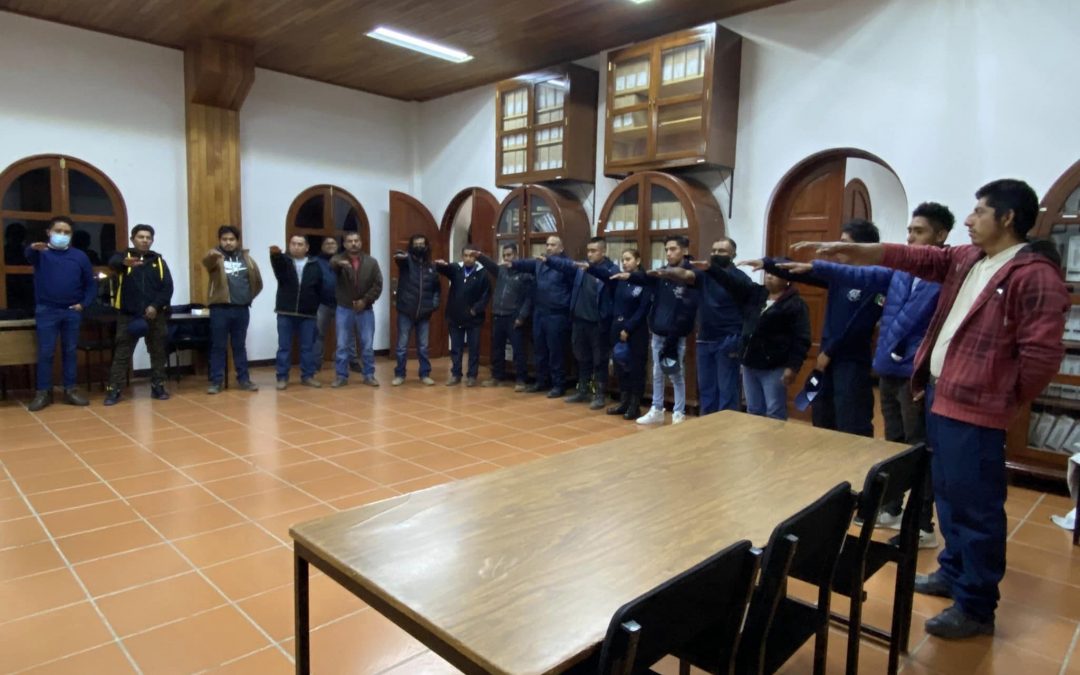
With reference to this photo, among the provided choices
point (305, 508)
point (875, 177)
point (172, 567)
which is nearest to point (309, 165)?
point (305, 508)

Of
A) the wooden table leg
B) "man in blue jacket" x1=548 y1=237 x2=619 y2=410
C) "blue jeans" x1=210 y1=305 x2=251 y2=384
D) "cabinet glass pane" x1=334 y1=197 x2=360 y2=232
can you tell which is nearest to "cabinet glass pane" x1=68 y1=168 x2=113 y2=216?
"blue jeans" x1=210 y1=305 x2=251 y2=384

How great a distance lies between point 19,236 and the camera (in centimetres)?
615

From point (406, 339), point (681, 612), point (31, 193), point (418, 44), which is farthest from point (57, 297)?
point (681, 612)

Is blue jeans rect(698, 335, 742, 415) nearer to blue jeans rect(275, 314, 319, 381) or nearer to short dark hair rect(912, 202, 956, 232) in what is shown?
short dark hair rect(912, 202, 956, 232)

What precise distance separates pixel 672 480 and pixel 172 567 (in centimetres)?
212

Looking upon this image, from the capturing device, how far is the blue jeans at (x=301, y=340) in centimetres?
646

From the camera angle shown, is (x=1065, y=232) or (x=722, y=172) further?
(x=722, y=172)

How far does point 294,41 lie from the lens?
6.43 metres

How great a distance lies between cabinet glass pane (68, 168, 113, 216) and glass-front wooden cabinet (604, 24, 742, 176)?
16.0 feet

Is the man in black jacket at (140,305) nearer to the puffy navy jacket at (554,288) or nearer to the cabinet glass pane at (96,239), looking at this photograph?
the cabinet glass pane at (96,239)

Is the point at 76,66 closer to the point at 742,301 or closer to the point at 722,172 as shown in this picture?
the point at 722,172

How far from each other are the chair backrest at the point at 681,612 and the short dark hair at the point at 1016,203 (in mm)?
1694

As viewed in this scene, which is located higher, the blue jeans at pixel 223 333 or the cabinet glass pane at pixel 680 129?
the cabinet glass pane at pixel 680 129

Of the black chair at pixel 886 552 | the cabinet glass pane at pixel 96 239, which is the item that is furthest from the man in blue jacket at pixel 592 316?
the cabinet glass pane at pixel 96 239
